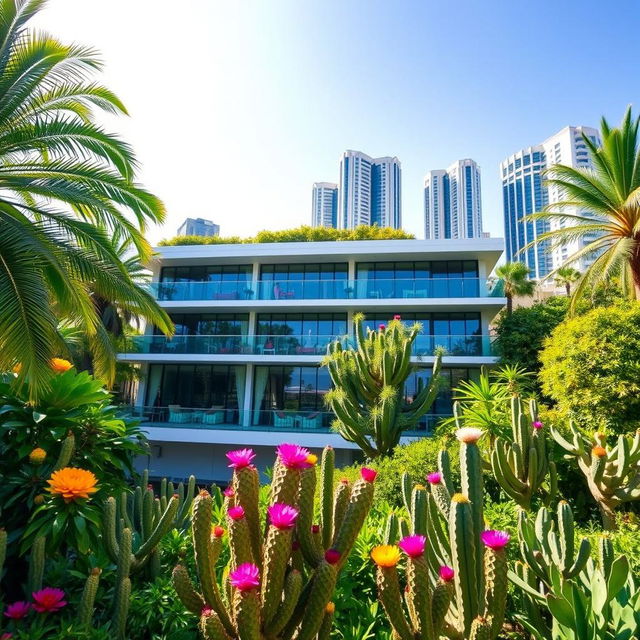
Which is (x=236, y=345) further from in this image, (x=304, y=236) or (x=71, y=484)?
(x=71, y=484)

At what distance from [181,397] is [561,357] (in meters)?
16.4

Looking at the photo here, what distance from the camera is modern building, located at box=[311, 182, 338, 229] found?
61.2m

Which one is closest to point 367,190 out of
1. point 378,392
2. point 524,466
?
point 378,392

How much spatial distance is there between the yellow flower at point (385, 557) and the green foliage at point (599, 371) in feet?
25.3

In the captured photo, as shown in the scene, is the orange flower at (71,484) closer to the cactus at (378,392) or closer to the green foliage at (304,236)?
the cactus at (378,392)

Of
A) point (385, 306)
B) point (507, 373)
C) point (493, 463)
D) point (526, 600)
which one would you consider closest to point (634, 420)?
point (507, 373)

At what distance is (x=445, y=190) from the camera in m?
69.7

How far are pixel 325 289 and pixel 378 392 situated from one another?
9.80m

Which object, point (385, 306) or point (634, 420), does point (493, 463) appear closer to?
point (634, 420)

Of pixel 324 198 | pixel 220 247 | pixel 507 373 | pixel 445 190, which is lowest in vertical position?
pixel 507 373

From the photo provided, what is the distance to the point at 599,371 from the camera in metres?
8.46

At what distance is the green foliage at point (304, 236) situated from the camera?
85.0ft

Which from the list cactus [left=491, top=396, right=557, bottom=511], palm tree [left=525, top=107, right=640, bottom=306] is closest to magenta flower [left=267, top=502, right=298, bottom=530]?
cactus [left=491, top=396, right=557, bottom=511]

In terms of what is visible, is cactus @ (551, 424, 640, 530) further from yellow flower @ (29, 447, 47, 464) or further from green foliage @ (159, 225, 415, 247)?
green foliage @ (159, 225, 415, 247)
